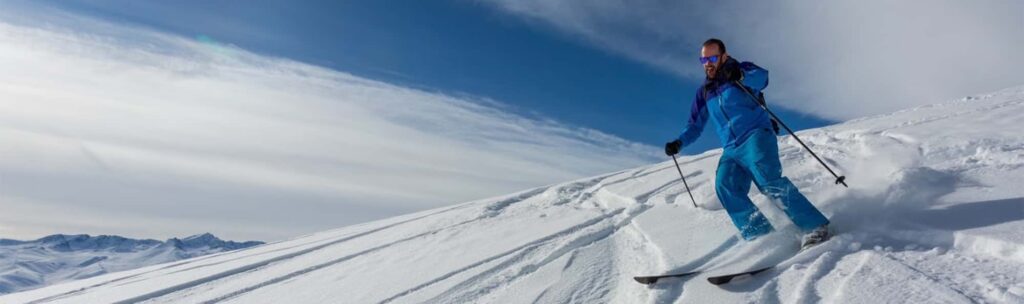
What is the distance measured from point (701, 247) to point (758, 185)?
0.72 m

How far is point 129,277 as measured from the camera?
30.4 feet

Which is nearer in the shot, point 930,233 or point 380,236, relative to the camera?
point 930,233

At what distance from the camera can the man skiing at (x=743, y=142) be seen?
4.32m

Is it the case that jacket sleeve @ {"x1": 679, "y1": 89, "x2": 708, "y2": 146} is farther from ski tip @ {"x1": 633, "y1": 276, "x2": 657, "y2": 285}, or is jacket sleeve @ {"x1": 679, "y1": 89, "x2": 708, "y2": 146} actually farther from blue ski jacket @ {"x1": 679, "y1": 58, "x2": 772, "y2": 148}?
ski tip @ {"x1": 633, "y1": 276, "x2": 657, "y2": 285}

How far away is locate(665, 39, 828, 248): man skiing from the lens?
4.32 m

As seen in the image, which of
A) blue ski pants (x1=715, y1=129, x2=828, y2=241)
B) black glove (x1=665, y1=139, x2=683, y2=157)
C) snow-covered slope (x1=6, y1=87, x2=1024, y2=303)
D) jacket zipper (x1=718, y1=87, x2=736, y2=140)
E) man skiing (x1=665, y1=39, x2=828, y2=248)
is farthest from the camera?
black glove (x1=665, y1=139, x2=683, y2=157)

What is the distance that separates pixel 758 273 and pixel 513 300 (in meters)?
1.59

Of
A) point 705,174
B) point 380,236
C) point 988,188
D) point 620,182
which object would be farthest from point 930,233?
point 380,236

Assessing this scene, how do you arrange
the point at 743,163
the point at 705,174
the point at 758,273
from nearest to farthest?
the point at 758,273 < the point at 743,163 < the point at 705,174

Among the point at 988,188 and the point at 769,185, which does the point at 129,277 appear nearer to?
the point at 769,185

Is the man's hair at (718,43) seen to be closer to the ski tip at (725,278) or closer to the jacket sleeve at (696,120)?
the jacket sleeve at (696,120)

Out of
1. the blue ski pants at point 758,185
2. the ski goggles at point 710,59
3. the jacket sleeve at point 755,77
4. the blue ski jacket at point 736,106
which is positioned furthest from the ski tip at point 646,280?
the ski goggles at point 710,59

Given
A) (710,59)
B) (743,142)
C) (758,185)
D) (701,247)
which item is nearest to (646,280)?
(701,247)

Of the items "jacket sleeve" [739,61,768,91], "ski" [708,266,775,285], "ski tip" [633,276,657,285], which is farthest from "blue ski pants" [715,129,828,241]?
"ski tip" [633,276,657,285]
